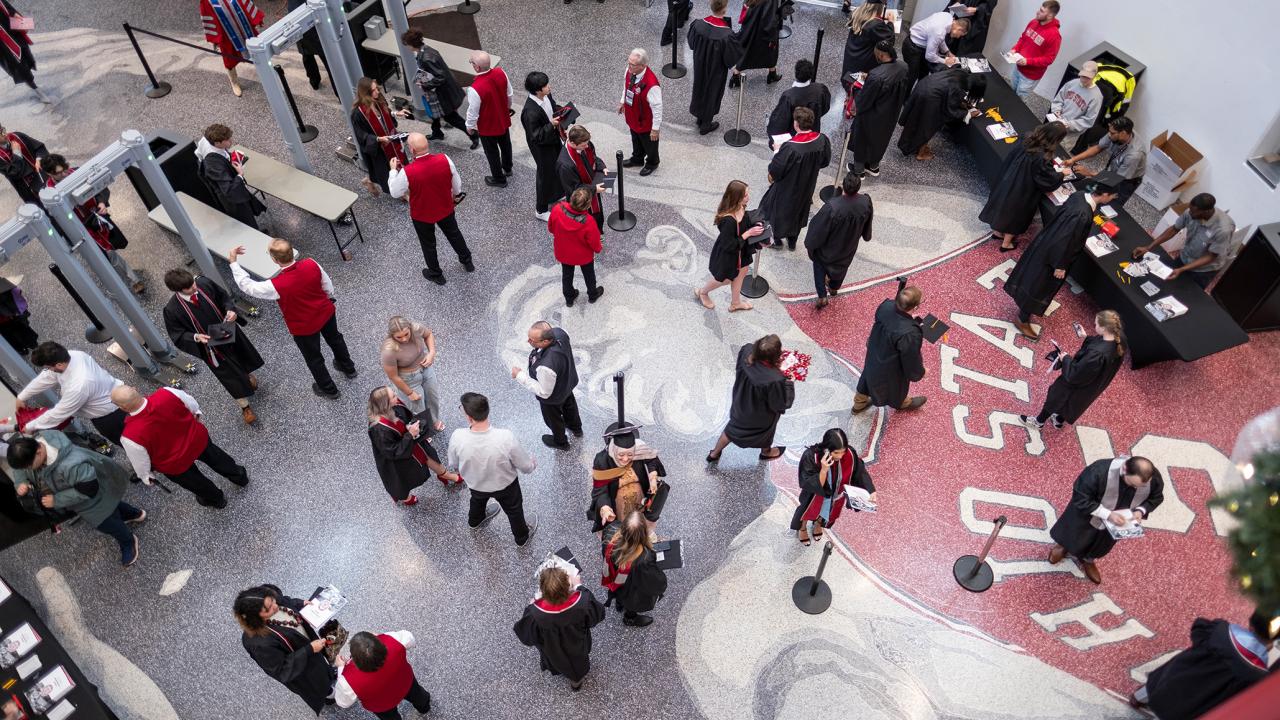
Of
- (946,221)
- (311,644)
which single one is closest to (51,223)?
(311,644)

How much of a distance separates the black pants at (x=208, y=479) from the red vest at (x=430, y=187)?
2654 mm

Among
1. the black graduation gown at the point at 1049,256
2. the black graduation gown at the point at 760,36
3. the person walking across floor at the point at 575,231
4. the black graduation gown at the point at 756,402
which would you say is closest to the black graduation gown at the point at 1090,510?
the black graduation gown at the point at 756,402

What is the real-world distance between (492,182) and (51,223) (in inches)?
165

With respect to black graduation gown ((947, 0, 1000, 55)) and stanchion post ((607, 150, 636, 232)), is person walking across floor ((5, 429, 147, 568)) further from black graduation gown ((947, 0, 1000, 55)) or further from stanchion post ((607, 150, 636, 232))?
black graduation gown ((947, 0, 1000, 55))

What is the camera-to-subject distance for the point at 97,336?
7.94 meters

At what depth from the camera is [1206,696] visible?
5.13 m

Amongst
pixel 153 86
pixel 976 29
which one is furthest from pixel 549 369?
pixel 153 86

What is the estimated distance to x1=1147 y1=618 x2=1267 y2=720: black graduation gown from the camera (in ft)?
16.2

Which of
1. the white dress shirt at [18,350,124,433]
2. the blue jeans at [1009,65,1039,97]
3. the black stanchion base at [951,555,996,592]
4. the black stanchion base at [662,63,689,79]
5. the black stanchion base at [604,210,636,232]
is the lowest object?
the black stanchion base at [951,555,996,592]

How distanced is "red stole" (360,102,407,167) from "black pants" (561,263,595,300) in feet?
6.34

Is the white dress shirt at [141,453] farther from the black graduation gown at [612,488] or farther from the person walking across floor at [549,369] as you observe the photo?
the black graduation gown at [612,488]

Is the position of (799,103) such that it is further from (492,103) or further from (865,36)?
(492,103)

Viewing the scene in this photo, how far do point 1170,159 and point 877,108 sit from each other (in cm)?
303

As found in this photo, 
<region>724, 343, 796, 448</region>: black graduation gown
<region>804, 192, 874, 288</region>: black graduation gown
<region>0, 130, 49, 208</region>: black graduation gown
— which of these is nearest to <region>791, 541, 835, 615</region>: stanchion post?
<region>724, 343, 796, 448</region>: black graduation gown
